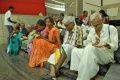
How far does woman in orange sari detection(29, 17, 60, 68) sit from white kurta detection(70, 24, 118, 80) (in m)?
1.10

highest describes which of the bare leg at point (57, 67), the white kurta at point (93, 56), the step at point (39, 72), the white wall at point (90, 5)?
the white wall at point (90, 5)

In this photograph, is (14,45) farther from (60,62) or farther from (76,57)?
(76,57)

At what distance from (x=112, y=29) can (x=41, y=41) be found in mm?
1682

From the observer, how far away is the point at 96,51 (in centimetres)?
270

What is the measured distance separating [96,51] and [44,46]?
5.32 feet

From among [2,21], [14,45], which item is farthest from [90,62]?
[2,21]

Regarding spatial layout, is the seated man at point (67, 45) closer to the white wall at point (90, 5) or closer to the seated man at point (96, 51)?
the seated man at point (96, 51)

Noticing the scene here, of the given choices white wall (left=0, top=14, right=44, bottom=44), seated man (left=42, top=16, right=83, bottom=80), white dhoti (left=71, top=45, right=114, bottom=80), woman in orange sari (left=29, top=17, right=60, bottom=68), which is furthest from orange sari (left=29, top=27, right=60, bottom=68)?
white wall (left=0, top=14, right=44, bottom=44)

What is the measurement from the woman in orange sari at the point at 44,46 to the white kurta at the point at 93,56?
3.60 ft

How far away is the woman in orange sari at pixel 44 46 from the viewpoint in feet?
13.1

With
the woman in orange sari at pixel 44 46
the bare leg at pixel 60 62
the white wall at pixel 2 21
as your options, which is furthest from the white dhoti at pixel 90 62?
the white wall at pixel 2 21

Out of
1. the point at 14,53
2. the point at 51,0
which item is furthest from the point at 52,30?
the point at 51,0

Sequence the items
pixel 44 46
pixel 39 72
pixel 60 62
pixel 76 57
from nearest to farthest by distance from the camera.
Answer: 1. pixel 76 57
2. pixel 60 62
3. pixel 39 72
4. pixel 44 46

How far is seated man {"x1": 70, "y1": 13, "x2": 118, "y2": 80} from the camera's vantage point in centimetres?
263
